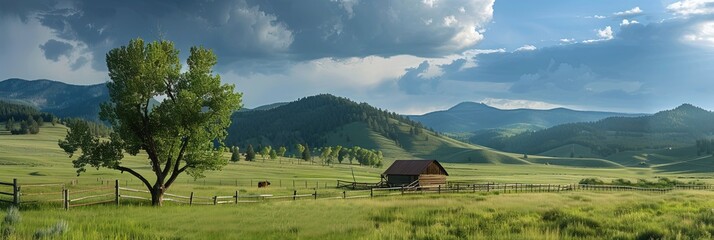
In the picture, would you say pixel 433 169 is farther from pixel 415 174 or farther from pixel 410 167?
pixel 415 174

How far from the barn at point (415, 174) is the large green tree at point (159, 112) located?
3847cm

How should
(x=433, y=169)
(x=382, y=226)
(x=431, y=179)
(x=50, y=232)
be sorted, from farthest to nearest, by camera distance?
(x=433, y=169), (x=431, y=179), (x=382, y=226), (x=50, y=232)

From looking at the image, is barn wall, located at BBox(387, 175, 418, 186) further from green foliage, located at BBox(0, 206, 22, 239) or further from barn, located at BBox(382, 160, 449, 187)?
green foliage, located at BBox(0, 206, 22, 239)

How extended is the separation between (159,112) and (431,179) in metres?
45.9

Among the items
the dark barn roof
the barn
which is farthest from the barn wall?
the dark barn roof

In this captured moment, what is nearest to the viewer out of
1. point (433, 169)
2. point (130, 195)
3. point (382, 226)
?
point (382, 226)

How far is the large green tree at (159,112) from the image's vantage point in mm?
31359

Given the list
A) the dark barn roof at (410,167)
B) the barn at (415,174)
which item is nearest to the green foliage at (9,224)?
the barn at (415,174)

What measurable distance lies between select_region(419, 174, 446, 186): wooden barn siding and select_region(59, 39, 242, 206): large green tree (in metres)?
39.6

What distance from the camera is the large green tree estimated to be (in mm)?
31359

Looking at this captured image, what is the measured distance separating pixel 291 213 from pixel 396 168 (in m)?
47.4

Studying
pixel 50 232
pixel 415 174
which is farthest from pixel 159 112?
pixel 415 174

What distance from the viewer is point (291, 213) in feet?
85.4

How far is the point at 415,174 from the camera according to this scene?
6881cm
